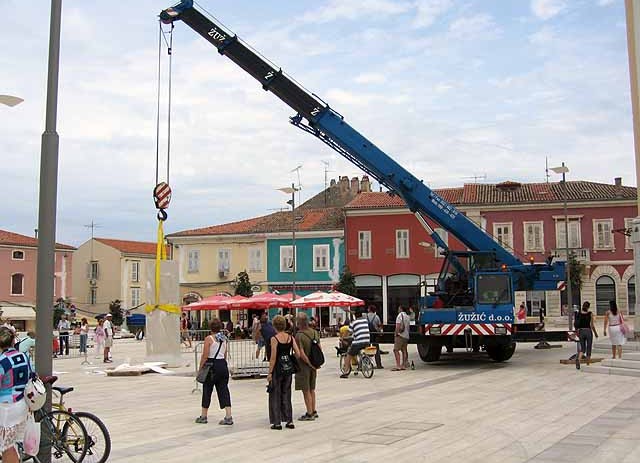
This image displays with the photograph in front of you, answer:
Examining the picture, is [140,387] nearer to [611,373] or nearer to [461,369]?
[461,369]

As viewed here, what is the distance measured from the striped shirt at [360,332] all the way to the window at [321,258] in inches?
1242

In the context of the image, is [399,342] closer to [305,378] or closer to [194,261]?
[305,378]

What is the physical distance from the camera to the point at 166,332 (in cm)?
2191

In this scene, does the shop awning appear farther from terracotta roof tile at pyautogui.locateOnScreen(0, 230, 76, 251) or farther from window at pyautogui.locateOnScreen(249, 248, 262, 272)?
window at pyautogui.locateOnScreen(249, 248, 262, 272)

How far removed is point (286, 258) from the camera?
2031 inches

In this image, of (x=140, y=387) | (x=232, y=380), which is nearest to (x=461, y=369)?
(x=232, y=380)

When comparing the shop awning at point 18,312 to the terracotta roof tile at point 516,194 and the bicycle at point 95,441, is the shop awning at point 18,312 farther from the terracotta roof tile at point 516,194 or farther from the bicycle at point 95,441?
the bicycle at point 95,441

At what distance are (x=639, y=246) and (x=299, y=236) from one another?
3067 centimetres

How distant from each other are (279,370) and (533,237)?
130 ft

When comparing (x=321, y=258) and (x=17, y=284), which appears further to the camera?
(x=17, y=284)

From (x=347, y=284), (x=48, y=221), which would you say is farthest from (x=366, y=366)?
(x=347, y=284)

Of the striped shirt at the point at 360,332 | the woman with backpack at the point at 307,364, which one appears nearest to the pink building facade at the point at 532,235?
the striped shirt at the point at 360,332

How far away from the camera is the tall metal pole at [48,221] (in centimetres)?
792

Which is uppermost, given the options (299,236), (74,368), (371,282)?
(299,236)
